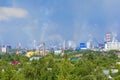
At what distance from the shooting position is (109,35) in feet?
530

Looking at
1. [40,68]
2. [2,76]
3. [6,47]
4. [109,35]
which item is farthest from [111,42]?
[2,76]

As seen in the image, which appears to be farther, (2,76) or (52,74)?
(52,74)

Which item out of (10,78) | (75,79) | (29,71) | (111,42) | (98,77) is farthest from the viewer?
(111,42)

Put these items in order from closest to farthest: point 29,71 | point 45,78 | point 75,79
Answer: point 75,79 < point 45,78 < point 29,71

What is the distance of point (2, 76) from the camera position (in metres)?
18.4

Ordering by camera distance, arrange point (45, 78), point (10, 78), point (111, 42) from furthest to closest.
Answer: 1. point (111, 42)
2. point (45, 78)
3. point (10, 78)

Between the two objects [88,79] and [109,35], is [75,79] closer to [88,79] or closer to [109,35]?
[88,79]

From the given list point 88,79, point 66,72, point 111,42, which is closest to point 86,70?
point 88,79

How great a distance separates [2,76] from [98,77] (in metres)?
6.31

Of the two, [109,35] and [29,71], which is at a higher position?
[109,35]

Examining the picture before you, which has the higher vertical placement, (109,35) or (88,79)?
(109,35)

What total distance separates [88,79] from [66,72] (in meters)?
2.62

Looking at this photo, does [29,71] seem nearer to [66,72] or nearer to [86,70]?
[86,70]

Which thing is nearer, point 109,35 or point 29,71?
point 29,71
